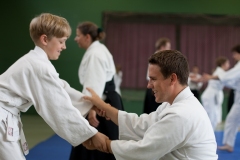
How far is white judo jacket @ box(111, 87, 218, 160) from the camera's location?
6.01 feet

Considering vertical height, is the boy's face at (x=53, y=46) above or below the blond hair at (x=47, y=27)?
below

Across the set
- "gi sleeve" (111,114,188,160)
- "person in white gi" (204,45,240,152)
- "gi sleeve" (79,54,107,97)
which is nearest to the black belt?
"gi sleeve" (79,54,107,97)

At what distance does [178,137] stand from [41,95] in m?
0.82

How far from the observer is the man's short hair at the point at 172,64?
1924mm

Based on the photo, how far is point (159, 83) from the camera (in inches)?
77.9

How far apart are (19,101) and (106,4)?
26.9 feet

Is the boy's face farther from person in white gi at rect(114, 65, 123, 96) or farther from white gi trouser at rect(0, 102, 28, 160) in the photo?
person in white gi at rect(114, 65, 123, 96)

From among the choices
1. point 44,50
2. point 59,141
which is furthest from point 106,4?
point 44,50

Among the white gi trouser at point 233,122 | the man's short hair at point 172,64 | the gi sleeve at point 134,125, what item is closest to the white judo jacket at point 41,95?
the gi sleeve at point 134,125

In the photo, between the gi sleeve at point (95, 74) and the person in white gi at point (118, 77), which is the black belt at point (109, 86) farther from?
the person in white gi at point (118, 77)

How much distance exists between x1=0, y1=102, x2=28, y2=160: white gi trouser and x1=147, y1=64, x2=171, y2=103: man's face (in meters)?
0.80

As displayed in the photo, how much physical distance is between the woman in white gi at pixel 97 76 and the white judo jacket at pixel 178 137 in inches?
57.0

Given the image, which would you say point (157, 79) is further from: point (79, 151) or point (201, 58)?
point (201, 58)

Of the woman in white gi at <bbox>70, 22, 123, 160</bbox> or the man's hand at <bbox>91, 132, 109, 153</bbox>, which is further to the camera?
the woman in white gi at <bbox>70, 22, 123, 160</bbox>
